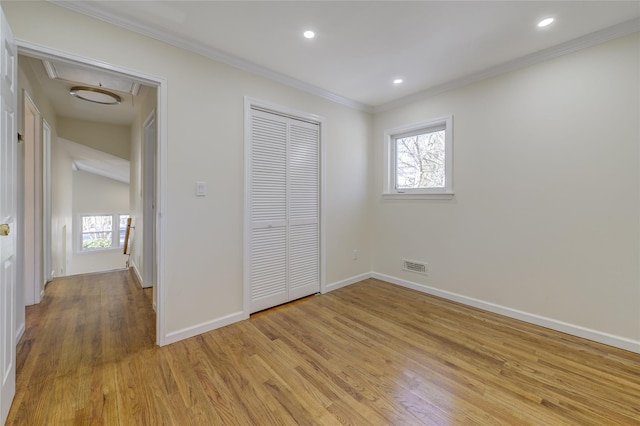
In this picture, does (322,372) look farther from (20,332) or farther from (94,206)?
(94,206)

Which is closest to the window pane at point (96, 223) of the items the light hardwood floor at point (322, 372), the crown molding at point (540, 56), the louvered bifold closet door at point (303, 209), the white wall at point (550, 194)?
the light hardwood floor at point (322, 372)

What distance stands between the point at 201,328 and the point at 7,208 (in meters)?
1.55

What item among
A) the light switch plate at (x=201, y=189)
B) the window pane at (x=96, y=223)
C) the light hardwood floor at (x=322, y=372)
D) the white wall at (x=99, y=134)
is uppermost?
the white wall at (x=99, y=134)

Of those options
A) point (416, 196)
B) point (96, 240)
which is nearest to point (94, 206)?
point (96, 240)

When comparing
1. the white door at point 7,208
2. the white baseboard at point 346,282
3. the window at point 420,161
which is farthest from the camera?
the white baseboard at point 346,282

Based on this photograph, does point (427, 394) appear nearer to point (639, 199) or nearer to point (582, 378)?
point (582, 378)

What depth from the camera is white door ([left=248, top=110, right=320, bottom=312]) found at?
2.81 m

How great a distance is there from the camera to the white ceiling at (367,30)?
1.89m

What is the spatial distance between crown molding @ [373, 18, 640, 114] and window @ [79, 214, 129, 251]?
368 inches

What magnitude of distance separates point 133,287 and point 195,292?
1872mm

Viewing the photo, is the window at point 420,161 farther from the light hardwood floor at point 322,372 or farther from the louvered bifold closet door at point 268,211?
the louvered bifold closet door at point 268,211

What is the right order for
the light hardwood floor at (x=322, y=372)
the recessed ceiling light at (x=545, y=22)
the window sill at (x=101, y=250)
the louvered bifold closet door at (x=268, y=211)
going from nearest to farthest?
the light hardwood floor at (x=322, y=372) → the recessed ceiling light at (x=545, y=22) → the louvered bifold closet door at (x=268, y=211) → the window sill at (x=101, y=250)

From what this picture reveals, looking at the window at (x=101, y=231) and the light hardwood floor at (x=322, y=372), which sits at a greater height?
the window at (x=101, y=231)

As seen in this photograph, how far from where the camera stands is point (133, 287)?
3605 mm
